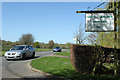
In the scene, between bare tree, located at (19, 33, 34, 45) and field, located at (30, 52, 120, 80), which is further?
bare tree, located at (19, 33, 34, 45)

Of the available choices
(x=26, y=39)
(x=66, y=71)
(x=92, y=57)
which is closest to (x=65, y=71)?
(x=66, y=71)

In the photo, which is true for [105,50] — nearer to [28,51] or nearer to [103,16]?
[103,16]

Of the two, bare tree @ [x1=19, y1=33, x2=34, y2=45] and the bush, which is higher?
bare tree @ [x1=19, y1=33, x2=34, y2=45]

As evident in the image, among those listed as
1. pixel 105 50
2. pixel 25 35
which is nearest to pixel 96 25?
pixel 105 50

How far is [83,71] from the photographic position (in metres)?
6.97

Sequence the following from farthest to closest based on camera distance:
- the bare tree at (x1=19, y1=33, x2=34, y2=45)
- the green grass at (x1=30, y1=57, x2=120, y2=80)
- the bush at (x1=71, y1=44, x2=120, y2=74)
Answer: the bare tree at (x1=19, y1=33, x2=34, y2=45) → the bush at (x1=71, y1=44, x2=120, y2=74) → the green grass at (x1=30, y1=57, x2=120, y2=80)

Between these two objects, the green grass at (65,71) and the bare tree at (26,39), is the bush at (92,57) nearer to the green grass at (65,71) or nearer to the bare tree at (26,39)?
the green grass at (65,71)

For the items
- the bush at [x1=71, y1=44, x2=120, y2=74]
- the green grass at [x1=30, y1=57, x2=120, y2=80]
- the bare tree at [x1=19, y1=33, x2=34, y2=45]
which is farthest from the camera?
the bare tree at [x1=19, y1=33, x2=34, y2=45]

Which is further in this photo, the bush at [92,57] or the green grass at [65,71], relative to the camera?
the bush at [92,57]

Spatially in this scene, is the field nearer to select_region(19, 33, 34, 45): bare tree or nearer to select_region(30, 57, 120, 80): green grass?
select_region(30, 57, 120, 80): green grass

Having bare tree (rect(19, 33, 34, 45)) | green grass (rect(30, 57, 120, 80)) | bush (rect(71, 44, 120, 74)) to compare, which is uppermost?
bare tree (rect(19, 33, 34, 45))

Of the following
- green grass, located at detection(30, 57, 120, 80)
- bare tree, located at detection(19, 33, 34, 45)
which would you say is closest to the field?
green grass, located at detection(30, 57, 120, 80)

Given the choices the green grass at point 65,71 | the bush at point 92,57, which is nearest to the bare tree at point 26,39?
the green grass at point 65,71

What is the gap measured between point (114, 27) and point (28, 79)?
175 inches
